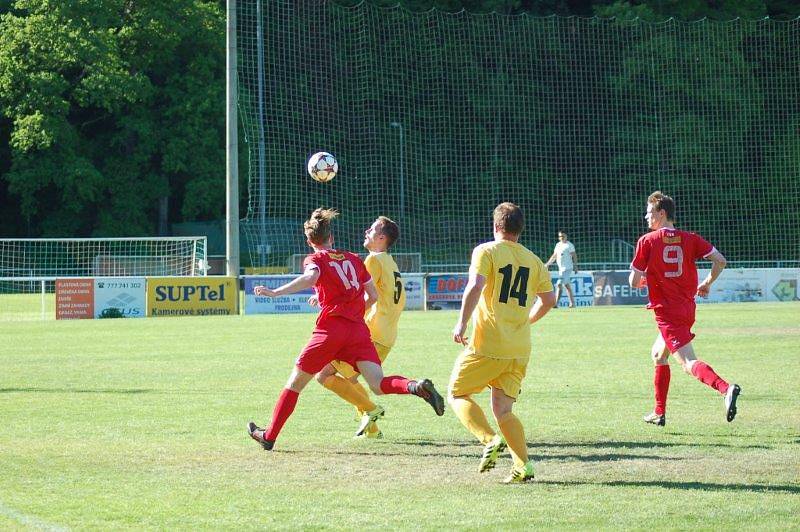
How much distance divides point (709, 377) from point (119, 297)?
19839 millimetres

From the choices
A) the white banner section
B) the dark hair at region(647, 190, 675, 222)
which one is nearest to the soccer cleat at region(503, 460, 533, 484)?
the dark hair at region(647, 190, 675, 222)

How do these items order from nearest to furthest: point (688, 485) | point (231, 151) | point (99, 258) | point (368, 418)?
point (688, 485)
point (368, 418)
point (231, 151)
point (99, 258)

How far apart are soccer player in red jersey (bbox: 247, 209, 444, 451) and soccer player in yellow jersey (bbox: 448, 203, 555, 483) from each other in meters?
1.06

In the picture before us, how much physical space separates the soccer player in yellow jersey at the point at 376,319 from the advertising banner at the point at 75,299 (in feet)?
59.7

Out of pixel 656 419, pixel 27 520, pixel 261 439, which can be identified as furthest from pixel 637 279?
pixel 27 520

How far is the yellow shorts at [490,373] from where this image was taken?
730cm

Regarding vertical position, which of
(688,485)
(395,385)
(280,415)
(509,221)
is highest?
(509,221)

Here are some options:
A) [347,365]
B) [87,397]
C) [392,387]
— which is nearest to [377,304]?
[347,365]

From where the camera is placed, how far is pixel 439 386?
1234cm

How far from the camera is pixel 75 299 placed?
87.0ft

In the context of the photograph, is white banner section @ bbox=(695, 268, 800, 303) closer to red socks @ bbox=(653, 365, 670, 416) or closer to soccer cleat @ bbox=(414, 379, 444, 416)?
red socks @ bbox=(653, 365, 670, 416)

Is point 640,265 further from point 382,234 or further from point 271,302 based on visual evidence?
point 271,302

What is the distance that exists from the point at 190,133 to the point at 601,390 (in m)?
39.5

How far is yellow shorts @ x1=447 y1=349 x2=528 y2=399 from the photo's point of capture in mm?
7301
